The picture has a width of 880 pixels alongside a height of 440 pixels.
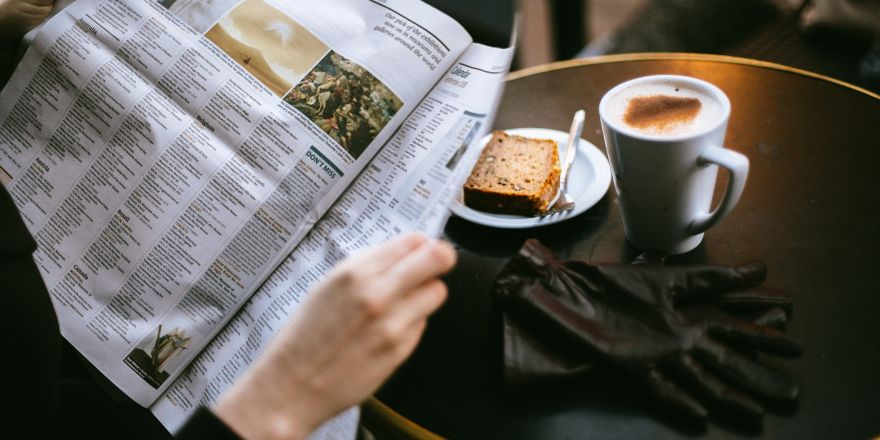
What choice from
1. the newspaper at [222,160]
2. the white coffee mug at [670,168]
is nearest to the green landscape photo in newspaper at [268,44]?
the newspaper at [222,160]

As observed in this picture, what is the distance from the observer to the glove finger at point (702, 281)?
2.15ft

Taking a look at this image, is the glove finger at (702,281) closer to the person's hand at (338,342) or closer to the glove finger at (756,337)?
the glove finger at (756,337)

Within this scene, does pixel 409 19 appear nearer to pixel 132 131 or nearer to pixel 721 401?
pixel 132 131

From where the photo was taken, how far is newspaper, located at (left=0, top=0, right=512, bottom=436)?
2.34ft

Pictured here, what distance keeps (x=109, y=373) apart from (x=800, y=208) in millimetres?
761

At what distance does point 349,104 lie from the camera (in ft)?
2.39

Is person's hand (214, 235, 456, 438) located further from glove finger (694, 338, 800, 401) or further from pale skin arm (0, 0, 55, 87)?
pale skin arm (0, 0, 55, 87)

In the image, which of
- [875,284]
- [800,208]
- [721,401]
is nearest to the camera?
[721,401]

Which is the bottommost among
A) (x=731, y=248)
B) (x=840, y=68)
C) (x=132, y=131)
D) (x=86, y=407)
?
(x=86, y=407)

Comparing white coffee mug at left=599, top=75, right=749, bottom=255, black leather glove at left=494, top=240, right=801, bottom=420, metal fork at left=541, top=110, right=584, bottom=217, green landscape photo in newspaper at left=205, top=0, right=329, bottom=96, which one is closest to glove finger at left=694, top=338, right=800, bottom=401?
black leather glove at left=494, top=240, right=801, bottom=420

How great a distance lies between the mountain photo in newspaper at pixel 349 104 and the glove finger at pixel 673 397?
0.35 meters

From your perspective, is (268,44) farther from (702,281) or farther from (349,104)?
(702,281)

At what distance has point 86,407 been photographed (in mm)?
718

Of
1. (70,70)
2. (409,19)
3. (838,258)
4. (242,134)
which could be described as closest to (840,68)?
(838,258)
